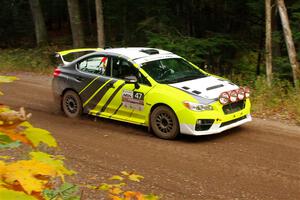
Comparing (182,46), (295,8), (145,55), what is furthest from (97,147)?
(295,8)

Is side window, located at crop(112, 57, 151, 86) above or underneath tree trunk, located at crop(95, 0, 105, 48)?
underneath

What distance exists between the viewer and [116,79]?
31.7ft

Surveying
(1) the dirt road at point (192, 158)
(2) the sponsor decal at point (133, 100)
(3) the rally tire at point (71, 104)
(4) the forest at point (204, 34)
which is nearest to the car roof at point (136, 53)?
(2) the sponsor decal at point (133, 100)

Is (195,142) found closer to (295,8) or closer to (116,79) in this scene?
(116,79)

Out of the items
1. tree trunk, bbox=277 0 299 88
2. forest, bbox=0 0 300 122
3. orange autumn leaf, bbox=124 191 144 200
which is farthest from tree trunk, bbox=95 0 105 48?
orange autumn leaf, bbox=124 191 144 200

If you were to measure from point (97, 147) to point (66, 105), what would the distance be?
111 inches

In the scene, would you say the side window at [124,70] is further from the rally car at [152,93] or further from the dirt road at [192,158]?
the dirt road at [192,158]

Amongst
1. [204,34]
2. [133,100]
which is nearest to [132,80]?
[133,100]

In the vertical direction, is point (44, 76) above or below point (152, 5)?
below

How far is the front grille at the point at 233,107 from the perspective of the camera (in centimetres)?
873

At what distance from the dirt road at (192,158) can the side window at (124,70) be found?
1165mm

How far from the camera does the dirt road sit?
634 cm

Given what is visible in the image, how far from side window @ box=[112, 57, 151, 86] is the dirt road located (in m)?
1.16

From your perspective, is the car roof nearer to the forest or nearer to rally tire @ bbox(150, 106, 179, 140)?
rally tire @ bbox(150, 106, 179, 140)
